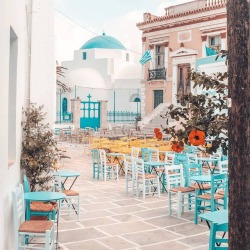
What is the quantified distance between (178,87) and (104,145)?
12.7 meters

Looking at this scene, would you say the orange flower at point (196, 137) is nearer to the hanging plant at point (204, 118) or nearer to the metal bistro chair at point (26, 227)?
the hanging plant at point (204, 118)

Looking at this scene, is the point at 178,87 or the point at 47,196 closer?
the point at 47,196

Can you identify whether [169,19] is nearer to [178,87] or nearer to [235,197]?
[178,87]

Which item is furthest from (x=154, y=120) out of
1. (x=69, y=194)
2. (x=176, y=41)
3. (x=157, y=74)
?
(x=69, y=194)

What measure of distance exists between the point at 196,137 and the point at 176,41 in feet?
77.0

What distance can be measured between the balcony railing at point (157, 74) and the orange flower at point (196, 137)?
2366 cm

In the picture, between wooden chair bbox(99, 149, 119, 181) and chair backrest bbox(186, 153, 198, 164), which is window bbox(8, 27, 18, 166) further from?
wooden chair bbox(99, 149, 119, 181)

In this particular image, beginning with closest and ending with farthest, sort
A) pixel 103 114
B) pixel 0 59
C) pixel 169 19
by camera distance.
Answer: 1. pixel 0 59
2. pixel 169 19
3. pixel 103 114

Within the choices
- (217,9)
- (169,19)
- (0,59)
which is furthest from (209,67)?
(0,59)

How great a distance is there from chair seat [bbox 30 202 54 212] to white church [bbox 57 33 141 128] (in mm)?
25540

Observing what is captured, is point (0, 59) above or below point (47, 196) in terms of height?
above

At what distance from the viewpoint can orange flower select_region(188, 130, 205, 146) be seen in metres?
3.22

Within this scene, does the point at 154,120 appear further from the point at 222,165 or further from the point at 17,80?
the point at 17,80

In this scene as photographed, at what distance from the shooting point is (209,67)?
17.1 metres
